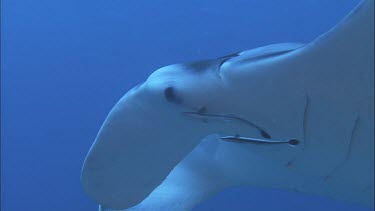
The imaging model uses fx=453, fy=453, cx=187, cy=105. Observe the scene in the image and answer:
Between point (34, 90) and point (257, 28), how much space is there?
4.48 meters

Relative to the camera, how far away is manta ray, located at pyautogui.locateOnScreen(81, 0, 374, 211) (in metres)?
1.10

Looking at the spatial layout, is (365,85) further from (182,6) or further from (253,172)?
(182,6)

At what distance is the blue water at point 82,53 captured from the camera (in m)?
8.37

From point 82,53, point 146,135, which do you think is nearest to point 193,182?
point 146,135

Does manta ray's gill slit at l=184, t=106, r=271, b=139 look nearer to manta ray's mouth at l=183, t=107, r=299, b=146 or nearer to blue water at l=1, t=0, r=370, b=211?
manta ray's mouth at l=183, t=107, r=299, b=146

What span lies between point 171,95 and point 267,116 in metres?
0.27

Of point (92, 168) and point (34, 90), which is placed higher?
point (92, 168)

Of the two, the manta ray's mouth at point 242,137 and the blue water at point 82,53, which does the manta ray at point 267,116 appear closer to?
the manta ray's mouth at point 242,137

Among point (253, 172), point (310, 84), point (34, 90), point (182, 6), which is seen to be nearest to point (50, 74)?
point (34, 90)

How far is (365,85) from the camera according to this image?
1095 mm

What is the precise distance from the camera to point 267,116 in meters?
1.22

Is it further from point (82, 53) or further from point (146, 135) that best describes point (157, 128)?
point (82, 53)

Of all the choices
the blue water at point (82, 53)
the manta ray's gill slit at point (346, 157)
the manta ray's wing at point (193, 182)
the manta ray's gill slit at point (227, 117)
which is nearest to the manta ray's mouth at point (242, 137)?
the manta ray's gill slit at point (227, 117)

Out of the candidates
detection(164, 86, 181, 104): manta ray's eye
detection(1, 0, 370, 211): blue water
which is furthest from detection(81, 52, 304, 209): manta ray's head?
detection(1, 0, 370, 211): blue water
